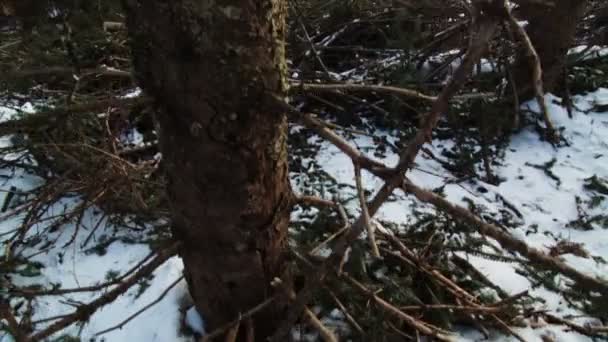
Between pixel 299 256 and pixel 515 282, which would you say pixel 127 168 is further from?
pixel 515 282

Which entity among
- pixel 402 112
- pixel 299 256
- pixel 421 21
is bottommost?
pixel 299 256

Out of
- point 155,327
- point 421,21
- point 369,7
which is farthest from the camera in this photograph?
point 369,7

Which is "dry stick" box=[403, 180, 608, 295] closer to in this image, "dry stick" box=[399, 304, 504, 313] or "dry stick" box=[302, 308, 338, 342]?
"dry stick" box=[302, 308, 338, 342]

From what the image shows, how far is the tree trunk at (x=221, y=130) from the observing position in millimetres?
1017

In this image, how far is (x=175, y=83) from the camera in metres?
1.07

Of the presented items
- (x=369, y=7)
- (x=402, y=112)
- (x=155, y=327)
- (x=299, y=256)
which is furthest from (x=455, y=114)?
(x=155, y=327)

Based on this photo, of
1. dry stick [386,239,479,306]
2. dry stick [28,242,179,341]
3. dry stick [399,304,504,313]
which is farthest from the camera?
dry stick [386,239,479,306]

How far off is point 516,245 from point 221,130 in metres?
0.70

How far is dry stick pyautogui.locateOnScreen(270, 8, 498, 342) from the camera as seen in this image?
2.34 feet

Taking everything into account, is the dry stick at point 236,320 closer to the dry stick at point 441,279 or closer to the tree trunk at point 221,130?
the tree trunk at point 221,130

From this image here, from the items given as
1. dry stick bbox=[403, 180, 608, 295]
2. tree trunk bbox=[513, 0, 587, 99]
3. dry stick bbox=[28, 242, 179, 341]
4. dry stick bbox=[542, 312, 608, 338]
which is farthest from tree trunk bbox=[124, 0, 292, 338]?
tree trunk bbox=[513, 0, 587, 99]

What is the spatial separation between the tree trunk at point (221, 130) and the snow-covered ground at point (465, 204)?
54 cm

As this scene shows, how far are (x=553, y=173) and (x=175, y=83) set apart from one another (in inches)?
110

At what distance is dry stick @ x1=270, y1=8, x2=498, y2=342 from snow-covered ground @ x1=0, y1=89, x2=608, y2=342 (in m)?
0.92
